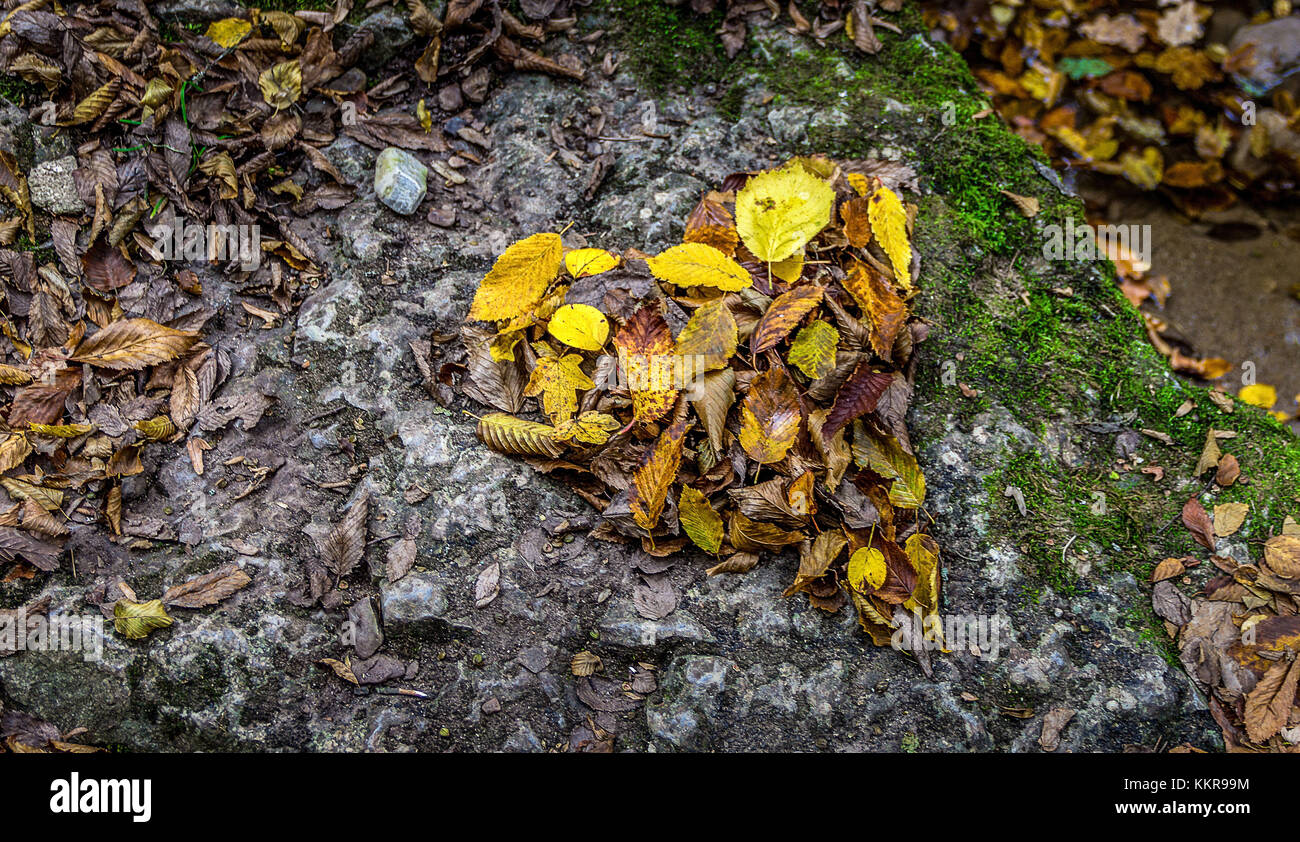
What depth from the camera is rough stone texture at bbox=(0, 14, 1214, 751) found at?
2.42 metres

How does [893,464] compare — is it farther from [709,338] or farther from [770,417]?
[709,338]

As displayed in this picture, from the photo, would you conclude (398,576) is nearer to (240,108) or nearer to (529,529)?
(529,529)

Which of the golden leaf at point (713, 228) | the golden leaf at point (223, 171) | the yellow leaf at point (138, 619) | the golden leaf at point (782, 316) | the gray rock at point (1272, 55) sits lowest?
the yellow leaf at point (138, 619)

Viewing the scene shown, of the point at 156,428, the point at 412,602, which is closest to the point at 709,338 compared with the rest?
the point at 412,602

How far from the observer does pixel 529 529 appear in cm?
269

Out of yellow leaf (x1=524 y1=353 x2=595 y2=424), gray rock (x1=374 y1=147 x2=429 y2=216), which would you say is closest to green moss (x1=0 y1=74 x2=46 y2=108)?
gray rock (x1=374 y1=147 x2=429 y2=216)

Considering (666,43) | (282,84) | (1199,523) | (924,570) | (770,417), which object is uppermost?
(666,43)

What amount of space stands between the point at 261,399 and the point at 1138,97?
5.83 metres

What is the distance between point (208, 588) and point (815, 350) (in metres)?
2.24

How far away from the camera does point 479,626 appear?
2539 millimetres

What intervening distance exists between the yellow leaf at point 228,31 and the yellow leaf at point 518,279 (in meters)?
1.74

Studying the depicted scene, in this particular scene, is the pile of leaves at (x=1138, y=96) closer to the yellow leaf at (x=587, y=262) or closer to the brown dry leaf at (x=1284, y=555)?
the brown dry leaf at (x=1284, y=555)

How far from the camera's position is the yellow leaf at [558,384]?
2697 millimetres

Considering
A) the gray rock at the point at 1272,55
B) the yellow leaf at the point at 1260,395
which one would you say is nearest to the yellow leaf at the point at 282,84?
the yellow leaf at the point at 1260,395
